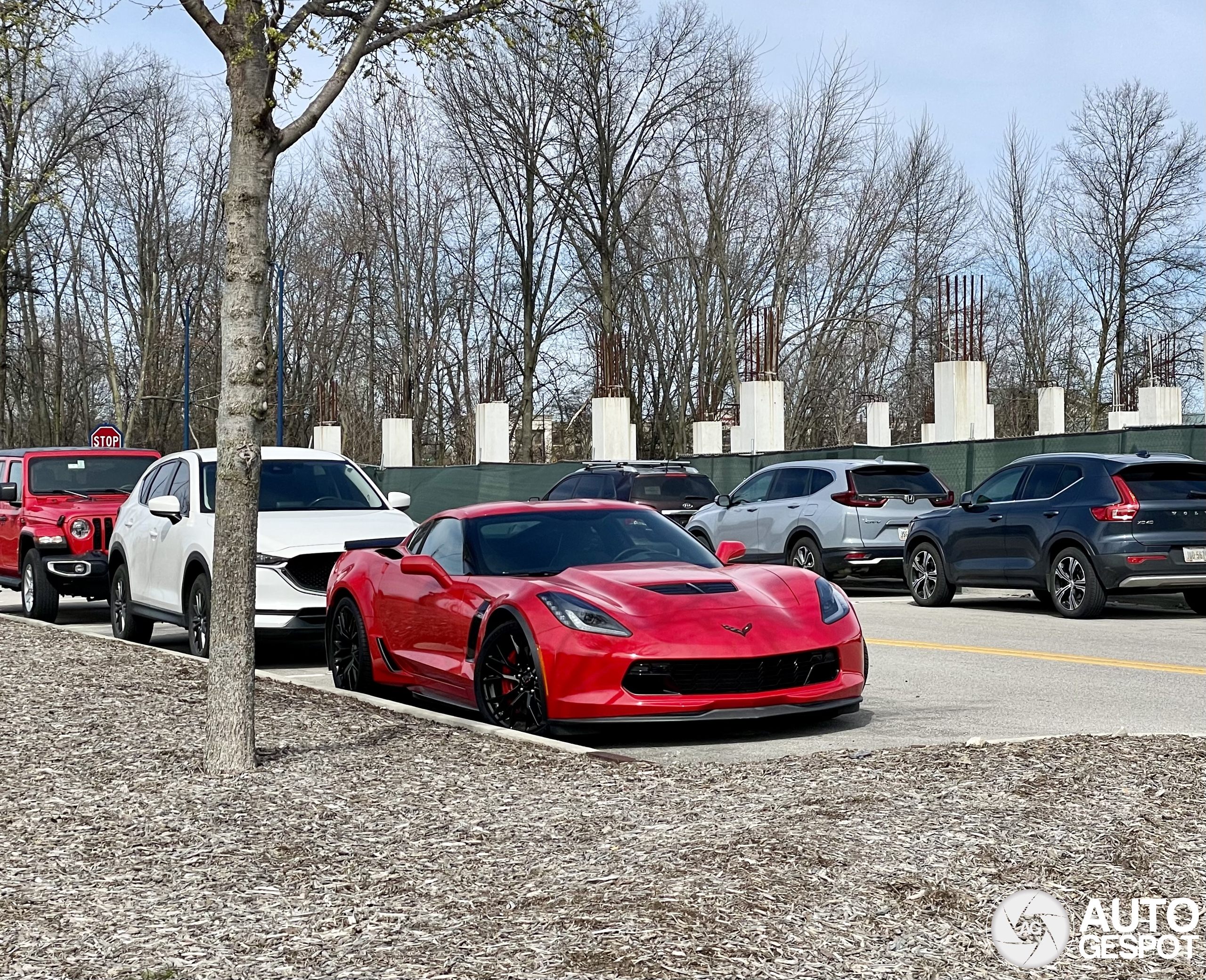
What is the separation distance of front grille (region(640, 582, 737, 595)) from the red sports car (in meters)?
0.01

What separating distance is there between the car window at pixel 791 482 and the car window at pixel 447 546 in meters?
→ 11.5

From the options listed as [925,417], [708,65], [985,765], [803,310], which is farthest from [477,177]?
[985,765]

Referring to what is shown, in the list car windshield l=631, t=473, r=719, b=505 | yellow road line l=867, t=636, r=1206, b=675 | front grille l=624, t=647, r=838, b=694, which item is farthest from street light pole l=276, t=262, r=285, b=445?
front grille l=624, t=647, r=838, b=694

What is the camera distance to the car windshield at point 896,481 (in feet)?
68.1

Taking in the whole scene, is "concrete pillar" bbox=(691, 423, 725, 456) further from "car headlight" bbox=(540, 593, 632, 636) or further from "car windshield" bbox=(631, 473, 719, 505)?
"car headlight" bbox=(540, 593, 632, 636)

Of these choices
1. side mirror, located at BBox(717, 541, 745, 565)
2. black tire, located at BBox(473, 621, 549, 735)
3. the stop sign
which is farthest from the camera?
the stop sign

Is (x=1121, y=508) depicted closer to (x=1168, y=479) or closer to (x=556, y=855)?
(x=1168, y=479)

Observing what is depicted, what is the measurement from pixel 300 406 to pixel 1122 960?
210 ft

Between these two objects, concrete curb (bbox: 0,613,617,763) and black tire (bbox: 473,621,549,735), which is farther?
black tire (bbox: 473,621,549,735)

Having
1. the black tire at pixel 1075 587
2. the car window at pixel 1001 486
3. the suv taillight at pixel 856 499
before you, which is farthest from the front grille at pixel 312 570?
the suv taillight at pixel 856 499

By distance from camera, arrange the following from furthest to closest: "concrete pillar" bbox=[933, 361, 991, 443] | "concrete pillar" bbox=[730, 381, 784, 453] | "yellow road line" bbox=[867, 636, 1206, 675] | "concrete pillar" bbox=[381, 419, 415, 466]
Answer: "concrete pillar" bbox=[381, 419, 415, 466] → "concrete pillar" bbox=[730, 381, 784, 453] → "concrete pillar" bbox=[933, 361, 991, 443] → "yellow road line" bbox=[867, 636, 1206, 675]

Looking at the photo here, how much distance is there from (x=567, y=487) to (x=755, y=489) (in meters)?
3.80

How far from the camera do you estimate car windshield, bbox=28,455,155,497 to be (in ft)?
60.4

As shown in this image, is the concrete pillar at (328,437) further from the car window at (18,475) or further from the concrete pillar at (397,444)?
the car window at (18,475)
